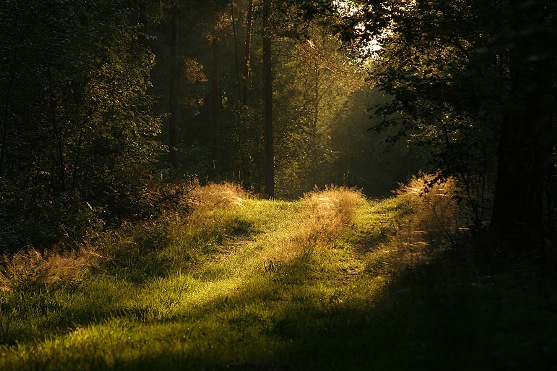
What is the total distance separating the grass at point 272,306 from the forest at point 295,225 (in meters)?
0.04

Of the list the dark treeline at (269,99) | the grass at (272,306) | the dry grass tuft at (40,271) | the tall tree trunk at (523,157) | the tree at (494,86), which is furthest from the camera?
the dry grass tuft at (40,271)

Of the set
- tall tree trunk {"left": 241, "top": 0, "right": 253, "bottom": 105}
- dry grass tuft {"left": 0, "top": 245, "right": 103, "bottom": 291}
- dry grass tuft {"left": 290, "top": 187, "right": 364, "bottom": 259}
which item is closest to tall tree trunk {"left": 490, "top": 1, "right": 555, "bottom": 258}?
dry grass tuft {"left": 290, "top": 187, "right": 364, "bottom": 259}

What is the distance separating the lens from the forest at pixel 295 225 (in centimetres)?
515

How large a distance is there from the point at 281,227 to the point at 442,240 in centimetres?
846

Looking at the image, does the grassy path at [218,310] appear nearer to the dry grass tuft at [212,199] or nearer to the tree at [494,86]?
the tree at [494,86]

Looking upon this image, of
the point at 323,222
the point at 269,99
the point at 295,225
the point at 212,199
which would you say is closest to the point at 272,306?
the point at 323,222

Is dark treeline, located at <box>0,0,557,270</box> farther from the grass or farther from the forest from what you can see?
the grass

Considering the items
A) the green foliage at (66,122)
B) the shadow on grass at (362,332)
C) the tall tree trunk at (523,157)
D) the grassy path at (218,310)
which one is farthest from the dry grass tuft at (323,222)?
the green foliage at (66,122)

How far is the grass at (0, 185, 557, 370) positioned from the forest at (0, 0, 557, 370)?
4 centimetres

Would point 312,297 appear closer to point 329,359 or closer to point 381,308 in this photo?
point 381,308

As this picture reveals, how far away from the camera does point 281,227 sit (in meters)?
17.5

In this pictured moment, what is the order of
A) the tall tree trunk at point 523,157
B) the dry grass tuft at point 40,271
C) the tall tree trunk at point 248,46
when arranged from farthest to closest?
the tall tree trunk at point 248,46 < the dry grass tuft at point 40,271 < the tall tree trunk at point 523,157

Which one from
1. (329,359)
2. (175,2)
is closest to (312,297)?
(329,359)

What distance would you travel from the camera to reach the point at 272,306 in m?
7.79
